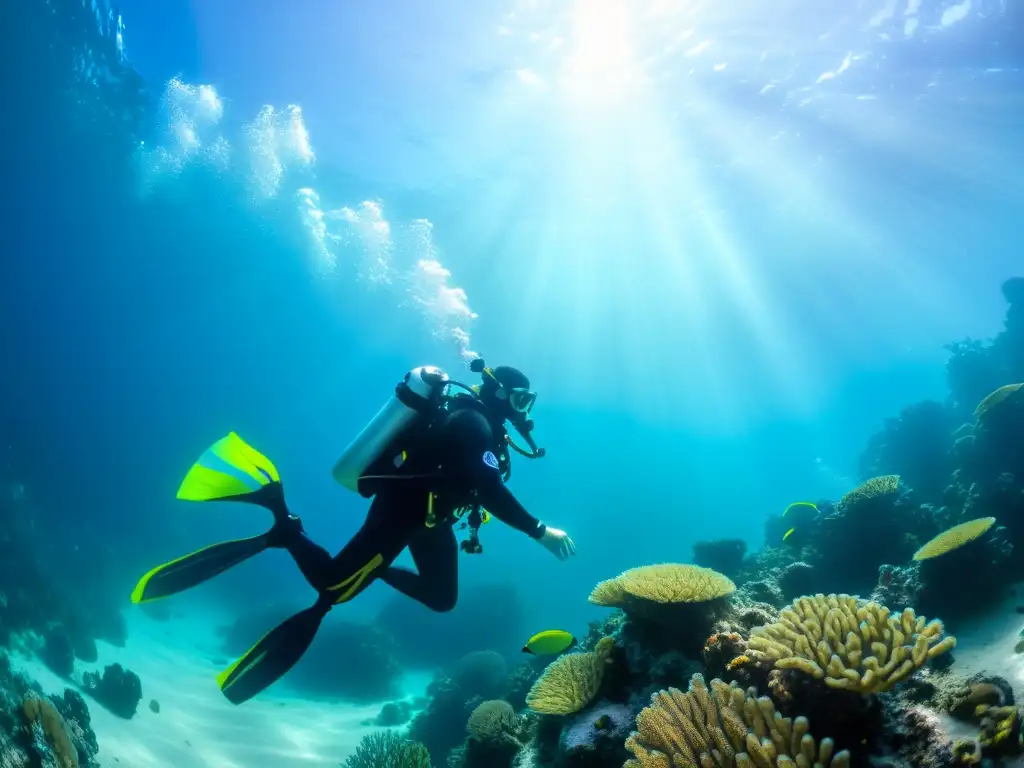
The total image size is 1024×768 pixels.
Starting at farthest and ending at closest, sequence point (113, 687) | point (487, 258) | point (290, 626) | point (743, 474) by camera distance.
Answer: point (743, 474), point (487, 258), point (113, 687), point (290, 626)

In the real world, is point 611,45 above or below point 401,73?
below

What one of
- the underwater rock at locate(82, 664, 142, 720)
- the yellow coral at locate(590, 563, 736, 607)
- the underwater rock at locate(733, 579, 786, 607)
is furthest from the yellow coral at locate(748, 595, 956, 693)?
the underwater rock at locate(82, 664, 142, 720)

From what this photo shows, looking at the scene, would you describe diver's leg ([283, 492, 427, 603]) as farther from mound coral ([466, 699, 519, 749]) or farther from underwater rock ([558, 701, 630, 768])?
mound coral ([466, 699, 519, 749])

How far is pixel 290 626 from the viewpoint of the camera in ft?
15.5

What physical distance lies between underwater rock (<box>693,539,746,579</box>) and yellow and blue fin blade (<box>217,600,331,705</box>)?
1074 cm

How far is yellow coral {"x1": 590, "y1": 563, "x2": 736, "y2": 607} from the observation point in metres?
4.71

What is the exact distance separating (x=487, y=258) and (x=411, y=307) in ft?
44.5

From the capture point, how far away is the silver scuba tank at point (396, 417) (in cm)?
535

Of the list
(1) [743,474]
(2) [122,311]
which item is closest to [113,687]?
(2) [122,311]

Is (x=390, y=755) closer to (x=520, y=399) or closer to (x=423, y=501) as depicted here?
(x=423, y=501)

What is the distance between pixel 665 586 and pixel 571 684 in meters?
1.36

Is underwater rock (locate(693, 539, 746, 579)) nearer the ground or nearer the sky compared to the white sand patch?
nearer the sky

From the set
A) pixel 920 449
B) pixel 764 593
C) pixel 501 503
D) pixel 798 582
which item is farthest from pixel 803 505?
pixel 501 503

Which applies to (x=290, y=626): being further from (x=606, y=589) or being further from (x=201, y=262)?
(x=201, y=262)
